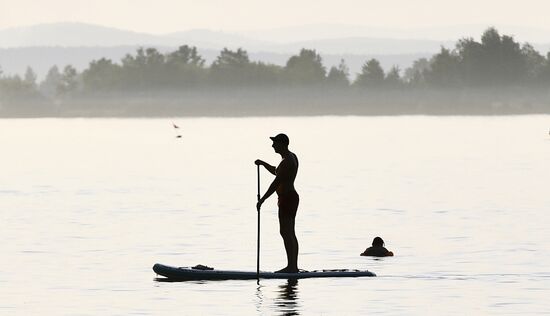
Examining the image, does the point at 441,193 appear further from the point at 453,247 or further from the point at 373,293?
the point at 373,293

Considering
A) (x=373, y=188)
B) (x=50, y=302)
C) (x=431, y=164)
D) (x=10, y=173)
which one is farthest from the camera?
(x=431, y=164)

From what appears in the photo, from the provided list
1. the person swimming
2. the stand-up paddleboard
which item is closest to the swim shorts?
the stand-up paddleboard

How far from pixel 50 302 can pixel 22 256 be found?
8.83 m

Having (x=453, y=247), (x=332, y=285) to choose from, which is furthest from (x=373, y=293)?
(x=453, y=247)

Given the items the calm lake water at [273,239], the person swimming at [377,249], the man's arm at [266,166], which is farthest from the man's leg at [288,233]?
the person swimming at [377,249]

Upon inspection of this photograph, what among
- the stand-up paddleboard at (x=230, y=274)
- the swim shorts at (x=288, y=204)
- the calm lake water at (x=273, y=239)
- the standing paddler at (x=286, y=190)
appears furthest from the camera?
the stand-up paddleboard at (x=230, y=274)

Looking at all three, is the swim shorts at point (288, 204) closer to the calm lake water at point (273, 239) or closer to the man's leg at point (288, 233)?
the man's leg at point (288, 233)

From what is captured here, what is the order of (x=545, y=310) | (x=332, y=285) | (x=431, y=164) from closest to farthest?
(x=545, y=310)
(x=332, y=285)
(x=431, y=164)

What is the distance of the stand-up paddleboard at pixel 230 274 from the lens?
99.6 ft

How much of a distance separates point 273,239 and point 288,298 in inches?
512

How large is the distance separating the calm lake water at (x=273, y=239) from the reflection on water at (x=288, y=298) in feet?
0.12

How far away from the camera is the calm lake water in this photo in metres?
28.2

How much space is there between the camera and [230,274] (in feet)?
101

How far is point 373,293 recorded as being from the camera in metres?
29.1
